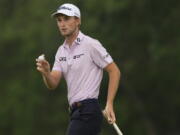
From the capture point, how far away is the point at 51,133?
36156mm

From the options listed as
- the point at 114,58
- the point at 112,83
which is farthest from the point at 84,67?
the point at 114,58

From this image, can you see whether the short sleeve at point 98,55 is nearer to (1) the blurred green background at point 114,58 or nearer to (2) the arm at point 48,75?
(2) the arm at point 48,75

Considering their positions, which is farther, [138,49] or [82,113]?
[138,49]

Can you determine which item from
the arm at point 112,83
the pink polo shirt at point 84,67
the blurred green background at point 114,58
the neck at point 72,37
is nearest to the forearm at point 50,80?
the pink polo shirt at point 84,67

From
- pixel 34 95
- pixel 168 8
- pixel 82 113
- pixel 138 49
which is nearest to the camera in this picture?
pixel 82 113

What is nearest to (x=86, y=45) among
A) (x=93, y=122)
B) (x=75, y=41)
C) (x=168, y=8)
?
(x=75, y=41)

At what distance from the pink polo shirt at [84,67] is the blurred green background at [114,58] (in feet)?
69.4

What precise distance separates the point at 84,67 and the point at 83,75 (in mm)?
73

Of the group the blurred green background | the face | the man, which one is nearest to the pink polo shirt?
the man

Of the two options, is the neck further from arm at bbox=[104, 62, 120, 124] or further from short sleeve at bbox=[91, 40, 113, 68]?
arm at bbox=[104, 62, 120, 124]

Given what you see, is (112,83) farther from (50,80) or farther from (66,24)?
(66,24)

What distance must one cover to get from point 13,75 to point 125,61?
5583mm

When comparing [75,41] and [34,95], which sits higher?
[75,41]

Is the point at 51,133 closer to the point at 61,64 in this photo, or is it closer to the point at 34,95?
the point at 34,95
